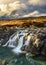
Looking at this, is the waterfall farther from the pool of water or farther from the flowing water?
the pool of water

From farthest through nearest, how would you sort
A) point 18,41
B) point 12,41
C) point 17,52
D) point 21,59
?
point 12,41 → point 18,41 → point 17,52 → point 21,59

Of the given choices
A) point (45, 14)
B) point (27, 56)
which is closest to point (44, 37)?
point (27, 56)

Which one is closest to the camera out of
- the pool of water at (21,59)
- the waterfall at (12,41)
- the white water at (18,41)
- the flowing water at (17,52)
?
the pool of water at (21,59)

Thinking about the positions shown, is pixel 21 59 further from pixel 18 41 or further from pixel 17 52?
pixel 18 41

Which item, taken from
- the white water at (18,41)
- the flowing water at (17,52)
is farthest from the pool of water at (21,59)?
the white water at (18,41)

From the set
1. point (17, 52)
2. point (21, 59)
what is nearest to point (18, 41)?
point (17, 52)

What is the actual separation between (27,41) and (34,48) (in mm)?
1532

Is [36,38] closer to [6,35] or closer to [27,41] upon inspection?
[27,41]

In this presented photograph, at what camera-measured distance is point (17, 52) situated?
18.8 m

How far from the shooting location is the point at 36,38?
18.2 metres

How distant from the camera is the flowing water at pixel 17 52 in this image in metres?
16.0

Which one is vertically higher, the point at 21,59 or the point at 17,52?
the point at 17,52

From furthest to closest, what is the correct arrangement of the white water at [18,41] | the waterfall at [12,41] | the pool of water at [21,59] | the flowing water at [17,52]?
1. the waterfall at [12,41]
2. the white water at [18,41]
3. the flowing water at [17,52]
4. the pool of water at [21,59]

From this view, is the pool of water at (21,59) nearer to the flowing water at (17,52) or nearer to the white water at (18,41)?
the flowing water at (17,52)
